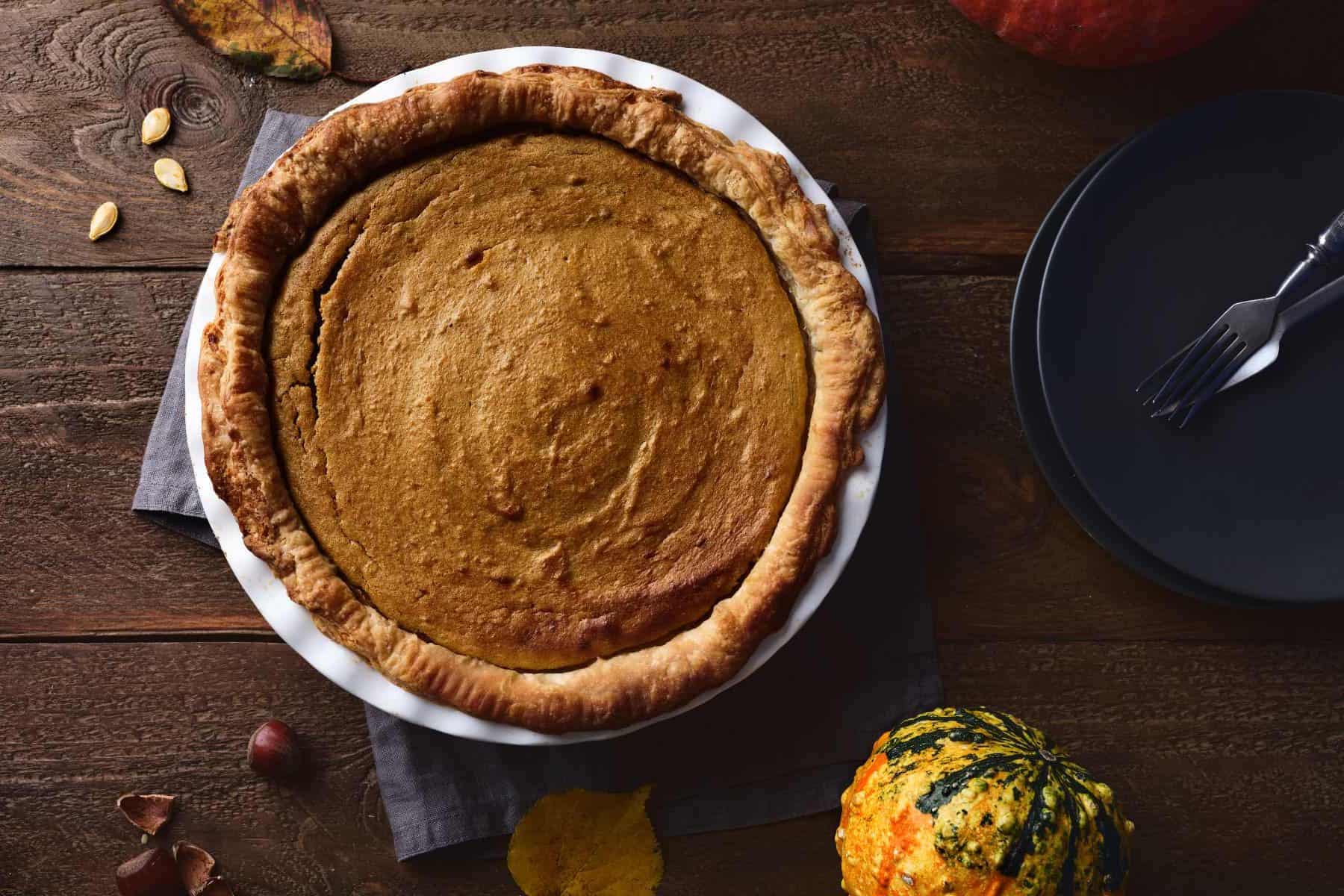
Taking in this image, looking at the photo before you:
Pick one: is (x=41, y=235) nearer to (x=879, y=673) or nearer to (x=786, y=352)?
(x=786, y=352)

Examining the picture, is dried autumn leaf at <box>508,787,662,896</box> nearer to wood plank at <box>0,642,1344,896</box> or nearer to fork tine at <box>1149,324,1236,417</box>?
wood plank at <box>0,642,1344,896</box>

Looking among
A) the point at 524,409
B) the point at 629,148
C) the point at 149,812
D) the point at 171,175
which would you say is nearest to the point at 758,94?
the point at 629,148

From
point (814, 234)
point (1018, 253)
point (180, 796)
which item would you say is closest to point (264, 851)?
point (180, 796)

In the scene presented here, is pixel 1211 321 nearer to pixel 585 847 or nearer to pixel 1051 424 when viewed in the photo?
pixel 1051 424

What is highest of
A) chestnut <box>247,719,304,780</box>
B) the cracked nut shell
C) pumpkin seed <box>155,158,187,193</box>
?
pumpkin seed <box>155,158,187,193</box>

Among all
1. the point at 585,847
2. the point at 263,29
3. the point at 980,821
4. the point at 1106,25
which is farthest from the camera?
the point at 263,29

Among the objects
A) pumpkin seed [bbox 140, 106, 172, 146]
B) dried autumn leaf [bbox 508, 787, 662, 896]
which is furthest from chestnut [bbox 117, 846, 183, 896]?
pumpkin seed [bbox 140, 106, 172, 146]

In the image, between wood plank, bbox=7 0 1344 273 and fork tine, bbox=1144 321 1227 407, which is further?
wood plank, bbox=7 0 1344 273
